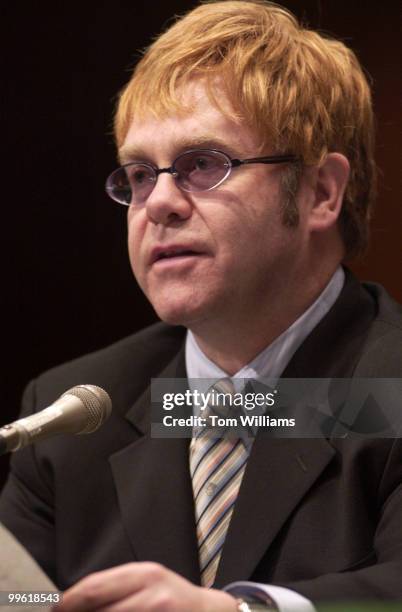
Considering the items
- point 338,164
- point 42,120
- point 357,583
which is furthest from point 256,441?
point 42,120

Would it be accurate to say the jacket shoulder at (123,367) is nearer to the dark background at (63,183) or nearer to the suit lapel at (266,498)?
the dark background at (63,183)

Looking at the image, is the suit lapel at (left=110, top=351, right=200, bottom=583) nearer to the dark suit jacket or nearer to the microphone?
the dark suit jacket

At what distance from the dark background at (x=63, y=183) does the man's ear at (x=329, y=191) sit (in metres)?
0.42

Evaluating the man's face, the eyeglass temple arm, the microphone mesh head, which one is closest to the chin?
the man's face

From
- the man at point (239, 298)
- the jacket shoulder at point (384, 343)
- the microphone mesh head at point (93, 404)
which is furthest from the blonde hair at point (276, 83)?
the microphone mesh head at point (93, 404)

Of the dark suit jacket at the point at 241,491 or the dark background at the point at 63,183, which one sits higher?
the dark background at the point at 63,183

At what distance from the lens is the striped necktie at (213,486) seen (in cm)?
139

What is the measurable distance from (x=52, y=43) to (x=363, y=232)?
743mm

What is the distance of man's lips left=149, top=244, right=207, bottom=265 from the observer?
1.46 meters

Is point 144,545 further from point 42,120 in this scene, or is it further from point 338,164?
point 42,120

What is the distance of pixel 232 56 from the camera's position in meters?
1.51

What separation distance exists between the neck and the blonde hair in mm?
130

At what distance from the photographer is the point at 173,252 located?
1473 mm

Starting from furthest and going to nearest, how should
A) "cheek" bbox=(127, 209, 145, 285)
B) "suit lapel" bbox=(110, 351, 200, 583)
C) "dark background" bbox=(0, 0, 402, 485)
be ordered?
"dark background" bbox=(0, 0, 402, 485)
"cheek" bbox=(127, 209, 145, 285)
"suit lapel" bbox=(110, 351, 200, 583)
